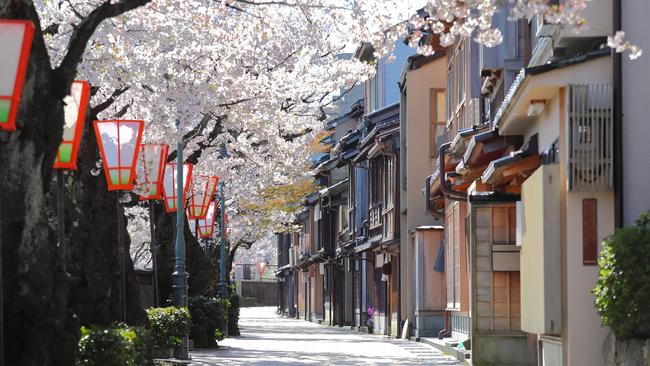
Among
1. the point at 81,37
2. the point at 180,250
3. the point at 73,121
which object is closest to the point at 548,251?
the point at 73,121

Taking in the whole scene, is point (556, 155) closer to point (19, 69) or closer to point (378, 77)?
point (19, 69)

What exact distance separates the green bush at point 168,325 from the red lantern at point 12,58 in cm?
1409

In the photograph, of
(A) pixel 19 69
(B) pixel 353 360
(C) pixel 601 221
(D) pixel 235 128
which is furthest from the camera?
(D) pixel 235 128

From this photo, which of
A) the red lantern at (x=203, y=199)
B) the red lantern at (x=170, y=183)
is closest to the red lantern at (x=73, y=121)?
the red lantern at (x=170, y=183)

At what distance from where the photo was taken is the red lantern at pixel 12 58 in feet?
31.7

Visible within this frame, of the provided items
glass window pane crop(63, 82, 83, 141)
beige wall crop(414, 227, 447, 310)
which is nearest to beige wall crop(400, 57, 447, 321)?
beige wall crop(414, 227, 447, 310)

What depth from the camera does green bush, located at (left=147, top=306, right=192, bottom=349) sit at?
23.7 m

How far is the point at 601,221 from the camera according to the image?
51.5 ft

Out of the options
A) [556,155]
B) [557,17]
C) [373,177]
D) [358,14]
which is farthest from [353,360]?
[373,177]

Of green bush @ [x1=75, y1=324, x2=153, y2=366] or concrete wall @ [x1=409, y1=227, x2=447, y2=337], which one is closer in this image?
green bush @ [x1=75, y1=324, x2=153, y2=366]

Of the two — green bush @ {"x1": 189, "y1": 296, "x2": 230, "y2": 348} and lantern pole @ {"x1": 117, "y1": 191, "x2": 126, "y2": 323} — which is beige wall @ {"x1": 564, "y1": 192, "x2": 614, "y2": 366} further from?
green bush @ {"x1": 189, "y1": 296, "x2": 230, "y2": 348}

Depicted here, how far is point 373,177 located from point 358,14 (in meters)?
34.3

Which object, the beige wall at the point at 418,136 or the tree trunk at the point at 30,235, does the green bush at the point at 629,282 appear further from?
the beige wall at the point at 418,136

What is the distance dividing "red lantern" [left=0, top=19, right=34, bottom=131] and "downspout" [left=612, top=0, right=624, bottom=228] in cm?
787
